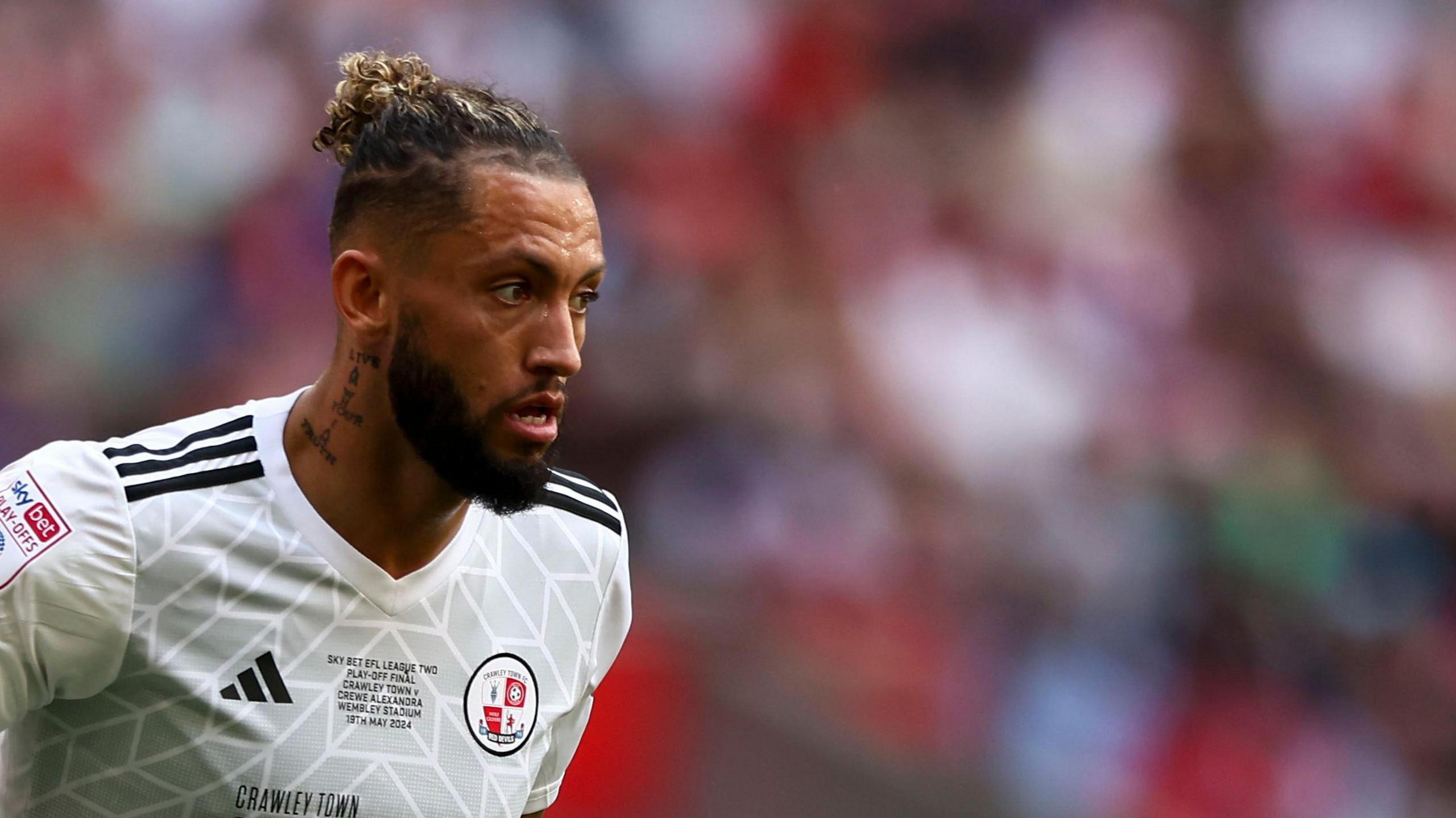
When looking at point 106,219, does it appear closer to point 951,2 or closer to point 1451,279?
point 951,2

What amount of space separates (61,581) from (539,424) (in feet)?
2.13

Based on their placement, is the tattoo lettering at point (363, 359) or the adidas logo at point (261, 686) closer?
the adidas logo at point (261, 686)

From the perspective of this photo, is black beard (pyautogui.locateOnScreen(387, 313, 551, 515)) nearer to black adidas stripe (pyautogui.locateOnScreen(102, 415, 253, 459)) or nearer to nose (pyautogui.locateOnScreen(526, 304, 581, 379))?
nose (pyautogui.locateOnScreen(526, 304, 581, 379))

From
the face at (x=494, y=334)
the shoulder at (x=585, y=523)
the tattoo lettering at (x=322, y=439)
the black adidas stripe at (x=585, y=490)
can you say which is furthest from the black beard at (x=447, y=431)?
the black adidas stripe at (x=585, y=490)

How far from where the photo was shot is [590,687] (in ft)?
7.98

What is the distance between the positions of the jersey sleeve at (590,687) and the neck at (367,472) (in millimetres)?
363

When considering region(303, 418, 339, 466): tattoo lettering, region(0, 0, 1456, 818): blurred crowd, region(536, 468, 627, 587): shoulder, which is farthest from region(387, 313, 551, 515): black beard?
region(0, 0, 1456, 818): blurred crowd

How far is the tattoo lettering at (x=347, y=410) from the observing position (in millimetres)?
2152


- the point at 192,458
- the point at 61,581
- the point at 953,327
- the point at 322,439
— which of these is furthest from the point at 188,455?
the point at 953,327

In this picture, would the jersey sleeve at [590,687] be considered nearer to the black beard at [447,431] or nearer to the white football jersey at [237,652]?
the white football jersey at [237,652]

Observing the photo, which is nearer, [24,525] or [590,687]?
[24,525]

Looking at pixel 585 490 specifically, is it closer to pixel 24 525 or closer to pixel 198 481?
pixel 198 481

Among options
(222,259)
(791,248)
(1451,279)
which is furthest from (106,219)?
(1451,279)

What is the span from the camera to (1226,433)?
570 centimetres
